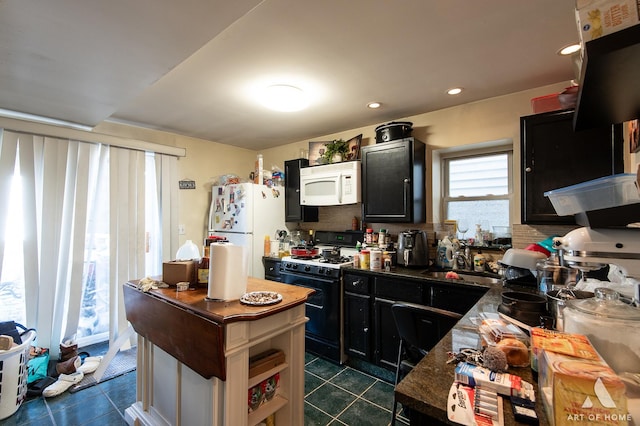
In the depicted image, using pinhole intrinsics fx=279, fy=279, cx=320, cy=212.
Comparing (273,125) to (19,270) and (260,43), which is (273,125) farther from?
(19,270)

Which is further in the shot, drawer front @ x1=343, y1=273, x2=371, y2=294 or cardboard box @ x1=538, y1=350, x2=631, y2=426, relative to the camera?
drawer front @ x1=343, y1=273, x2=371, y2=294

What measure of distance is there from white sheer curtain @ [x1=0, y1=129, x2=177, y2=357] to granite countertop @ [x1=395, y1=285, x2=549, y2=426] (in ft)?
10.7

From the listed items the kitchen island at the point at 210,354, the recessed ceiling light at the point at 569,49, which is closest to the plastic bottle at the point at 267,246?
the kitchen island at the point at 210,354

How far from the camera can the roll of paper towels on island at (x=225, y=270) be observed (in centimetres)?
145

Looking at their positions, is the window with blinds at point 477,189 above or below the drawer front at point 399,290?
above

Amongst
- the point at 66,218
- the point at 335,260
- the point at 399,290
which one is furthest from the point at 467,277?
the point at 66,218

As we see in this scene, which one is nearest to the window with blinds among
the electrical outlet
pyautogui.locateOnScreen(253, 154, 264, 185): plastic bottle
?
pyautogui.locateOnScreen(253, 154, 264, 185): plastic bottle

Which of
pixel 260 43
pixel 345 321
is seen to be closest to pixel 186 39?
pixel 260 43

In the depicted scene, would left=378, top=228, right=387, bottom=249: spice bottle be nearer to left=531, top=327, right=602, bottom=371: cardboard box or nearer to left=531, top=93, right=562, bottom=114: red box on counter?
left=531, top=93, right=562, bottom=114: red box on counter

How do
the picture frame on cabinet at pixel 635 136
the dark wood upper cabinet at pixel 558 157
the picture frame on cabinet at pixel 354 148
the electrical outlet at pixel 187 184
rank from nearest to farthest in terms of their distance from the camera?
1. the picture frame on cabinet at pixel 635 136
2. the dark wood upper cabinet at pixel 558 157
3. the picture frame on cabinet at pixel 354 148
4. the electrical outlet at pixel 187 184

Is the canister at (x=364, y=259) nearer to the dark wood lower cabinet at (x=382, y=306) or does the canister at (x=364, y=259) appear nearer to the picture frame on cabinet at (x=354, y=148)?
the dark wood lower cabinet at (x=382, y=306)

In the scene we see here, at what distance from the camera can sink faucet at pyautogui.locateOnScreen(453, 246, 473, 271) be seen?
8.55ft

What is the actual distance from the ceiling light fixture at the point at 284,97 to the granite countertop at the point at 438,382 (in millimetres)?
2077

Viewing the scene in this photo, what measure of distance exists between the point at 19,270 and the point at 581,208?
13.6 feet
